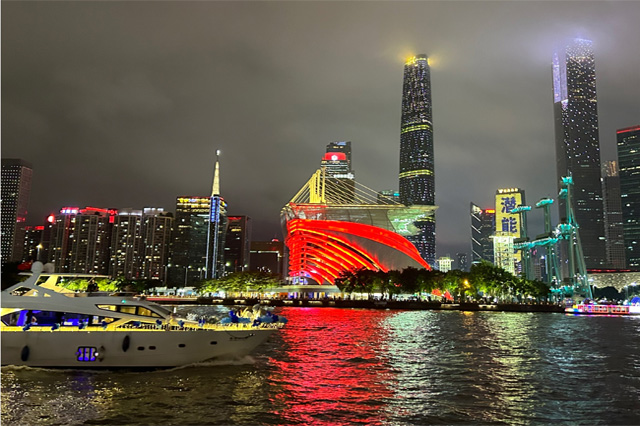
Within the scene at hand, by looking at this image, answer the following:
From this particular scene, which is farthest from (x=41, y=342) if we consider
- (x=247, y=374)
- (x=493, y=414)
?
(x=493, y=414)

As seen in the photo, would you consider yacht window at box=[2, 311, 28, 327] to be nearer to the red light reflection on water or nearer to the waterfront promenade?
the red light reflection on water

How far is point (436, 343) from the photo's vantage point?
40344mm

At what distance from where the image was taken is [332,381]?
24.0 m

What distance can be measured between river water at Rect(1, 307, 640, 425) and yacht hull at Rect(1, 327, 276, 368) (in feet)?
1.70

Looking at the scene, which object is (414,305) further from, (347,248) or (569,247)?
(569,247)

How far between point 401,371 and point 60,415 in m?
17.0

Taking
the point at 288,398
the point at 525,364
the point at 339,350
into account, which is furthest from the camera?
the point at 339,350

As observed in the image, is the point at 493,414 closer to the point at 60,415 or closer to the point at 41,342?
the point at 60,415

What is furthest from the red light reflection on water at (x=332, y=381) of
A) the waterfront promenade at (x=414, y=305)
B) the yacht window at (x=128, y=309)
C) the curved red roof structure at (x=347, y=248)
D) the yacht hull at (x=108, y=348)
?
the curved red roof structure at (x=347, y=248)

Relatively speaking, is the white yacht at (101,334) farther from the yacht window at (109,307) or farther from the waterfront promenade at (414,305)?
the waterfront promenade at (414,305)

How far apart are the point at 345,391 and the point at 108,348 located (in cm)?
1215

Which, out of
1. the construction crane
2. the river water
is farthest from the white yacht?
the construction crane

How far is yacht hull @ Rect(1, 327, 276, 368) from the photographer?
23750mm

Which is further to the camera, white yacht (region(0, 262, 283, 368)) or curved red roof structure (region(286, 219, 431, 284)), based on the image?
curved red roof structure (region(286, 219, 431, 284))
